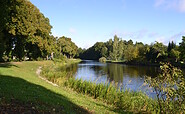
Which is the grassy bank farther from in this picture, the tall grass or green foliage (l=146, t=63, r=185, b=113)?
green foliage (l=146, t=63, r=185, b=113)

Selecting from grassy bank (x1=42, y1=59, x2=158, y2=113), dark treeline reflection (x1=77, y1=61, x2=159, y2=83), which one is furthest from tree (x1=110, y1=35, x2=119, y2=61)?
grassy bank (x1=42, y1=59, x2=158, y2=113)

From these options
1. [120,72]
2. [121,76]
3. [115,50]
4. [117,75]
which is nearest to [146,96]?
[121,76]

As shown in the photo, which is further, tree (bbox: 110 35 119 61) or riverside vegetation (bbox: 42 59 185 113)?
tree (bbox: 110 35 119 61)

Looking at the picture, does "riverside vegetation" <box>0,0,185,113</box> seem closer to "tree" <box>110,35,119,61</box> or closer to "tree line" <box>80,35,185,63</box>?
"tree line" <box>80,35,185,63</box>

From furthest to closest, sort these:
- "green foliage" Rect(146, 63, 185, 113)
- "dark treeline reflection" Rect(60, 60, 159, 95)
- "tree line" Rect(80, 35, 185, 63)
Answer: "tree line" Rect(80, 35, 185, 63) → "dark treeline reflection" Rect(60, 60, 159, 95) → "green foliage" Rect(146, 63, 185, 113)

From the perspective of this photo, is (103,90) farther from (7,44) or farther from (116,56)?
(116,56)

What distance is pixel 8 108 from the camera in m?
5.58

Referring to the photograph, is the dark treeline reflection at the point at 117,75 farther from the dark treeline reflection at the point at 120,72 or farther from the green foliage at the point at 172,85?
the green foliage at the point at 172,85

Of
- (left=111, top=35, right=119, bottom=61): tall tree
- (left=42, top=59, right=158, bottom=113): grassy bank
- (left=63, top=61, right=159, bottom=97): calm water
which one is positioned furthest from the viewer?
(left=111, top=35, right=119, bottom=61): tall tree

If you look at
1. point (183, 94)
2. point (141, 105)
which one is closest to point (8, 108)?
→ point (183, 94)

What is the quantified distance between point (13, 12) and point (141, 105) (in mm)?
16506

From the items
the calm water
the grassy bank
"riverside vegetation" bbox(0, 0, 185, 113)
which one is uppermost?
"riverside vegetation" bbox(0, 0, 185, 113)

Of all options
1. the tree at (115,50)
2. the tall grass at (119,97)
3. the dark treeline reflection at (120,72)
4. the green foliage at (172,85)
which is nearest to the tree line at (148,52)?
the tree at (115,50)

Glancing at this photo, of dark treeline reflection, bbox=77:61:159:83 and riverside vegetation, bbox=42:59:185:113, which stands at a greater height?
riverside vegetation, bbox=42:59:185:113
